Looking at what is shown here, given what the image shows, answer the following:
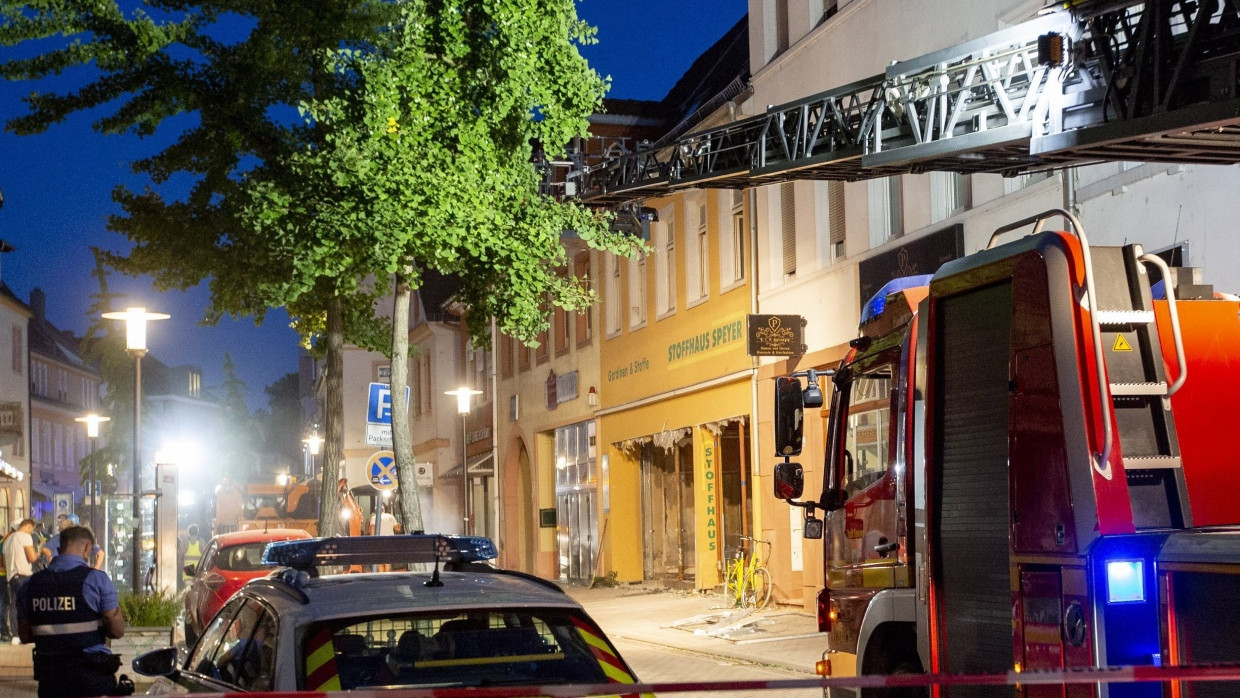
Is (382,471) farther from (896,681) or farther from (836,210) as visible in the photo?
(896,681)

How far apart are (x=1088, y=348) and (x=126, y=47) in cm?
1697

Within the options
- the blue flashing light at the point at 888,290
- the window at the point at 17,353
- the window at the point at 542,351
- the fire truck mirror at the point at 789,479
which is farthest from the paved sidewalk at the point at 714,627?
the window at the point at 17,353

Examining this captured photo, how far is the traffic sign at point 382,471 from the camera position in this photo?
2088 centimetres

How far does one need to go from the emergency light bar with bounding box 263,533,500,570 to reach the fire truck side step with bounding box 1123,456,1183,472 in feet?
9.17

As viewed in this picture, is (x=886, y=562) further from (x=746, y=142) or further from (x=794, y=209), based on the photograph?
(x=794, y=209)

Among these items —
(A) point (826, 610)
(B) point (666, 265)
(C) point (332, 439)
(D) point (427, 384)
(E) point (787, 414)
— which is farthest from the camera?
(D) point (427, 384)

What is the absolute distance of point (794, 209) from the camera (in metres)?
23.7

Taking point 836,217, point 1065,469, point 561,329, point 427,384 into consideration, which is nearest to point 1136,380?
point 1065,469

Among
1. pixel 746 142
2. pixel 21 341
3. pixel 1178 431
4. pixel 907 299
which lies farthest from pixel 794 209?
pixel 21 341

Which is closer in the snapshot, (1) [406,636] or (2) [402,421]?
(1) [406,636]

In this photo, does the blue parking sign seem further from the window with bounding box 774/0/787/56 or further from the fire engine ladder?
the fire engine ladder

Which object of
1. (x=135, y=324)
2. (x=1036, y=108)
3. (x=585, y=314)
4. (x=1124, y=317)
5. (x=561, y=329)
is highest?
(x=585, y=314)

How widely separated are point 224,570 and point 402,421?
412cm

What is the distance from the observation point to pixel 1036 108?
37.8 feet
